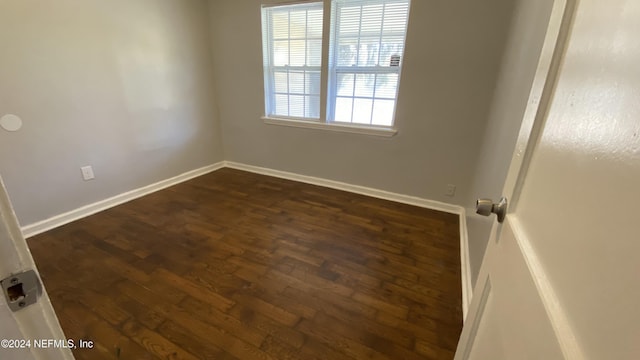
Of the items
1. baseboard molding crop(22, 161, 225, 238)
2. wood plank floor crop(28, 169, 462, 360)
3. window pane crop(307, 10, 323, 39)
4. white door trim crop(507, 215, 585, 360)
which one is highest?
window pane crop(307, 10, 323, 39)

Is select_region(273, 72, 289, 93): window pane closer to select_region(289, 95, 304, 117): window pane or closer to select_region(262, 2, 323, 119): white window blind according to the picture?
select_region(262, 2, 323, 119): white window blind

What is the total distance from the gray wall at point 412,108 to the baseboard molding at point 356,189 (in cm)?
6

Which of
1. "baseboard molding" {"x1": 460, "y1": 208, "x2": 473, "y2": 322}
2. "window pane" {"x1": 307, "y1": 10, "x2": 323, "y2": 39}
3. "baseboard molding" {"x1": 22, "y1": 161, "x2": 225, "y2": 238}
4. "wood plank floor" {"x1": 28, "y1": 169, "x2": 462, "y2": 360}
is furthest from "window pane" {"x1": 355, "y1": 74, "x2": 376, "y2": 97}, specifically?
"baseboard molding" {"x1": 22, "y1": 161, "x2": 225, "y2": 238}

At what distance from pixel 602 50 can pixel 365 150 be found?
2605 millimetres

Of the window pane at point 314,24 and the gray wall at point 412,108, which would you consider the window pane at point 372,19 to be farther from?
the window pane at point 314,24

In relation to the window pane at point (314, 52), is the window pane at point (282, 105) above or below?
below

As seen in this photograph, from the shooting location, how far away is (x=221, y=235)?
2275 mm

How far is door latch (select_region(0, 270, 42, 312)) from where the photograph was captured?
0.38 m

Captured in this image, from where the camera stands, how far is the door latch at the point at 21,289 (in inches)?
15.0

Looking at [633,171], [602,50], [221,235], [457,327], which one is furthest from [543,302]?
[221,235]

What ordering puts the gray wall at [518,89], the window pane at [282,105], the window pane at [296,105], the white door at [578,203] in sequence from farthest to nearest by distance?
the window pane at [282,105] → the window pane at [296,105] → the gray wall at [518,89] → the white door at [578,203]

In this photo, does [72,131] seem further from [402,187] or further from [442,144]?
[442,144]

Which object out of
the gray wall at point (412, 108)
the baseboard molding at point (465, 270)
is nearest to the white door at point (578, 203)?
the baseboard molding at point (465, 270)

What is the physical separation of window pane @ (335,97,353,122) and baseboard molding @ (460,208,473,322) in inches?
60.5
